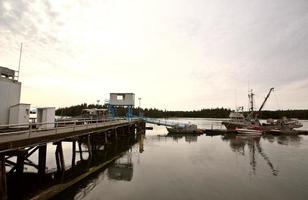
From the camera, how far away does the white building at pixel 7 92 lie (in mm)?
18734

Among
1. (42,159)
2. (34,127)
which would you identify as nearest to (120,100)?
(34,127)

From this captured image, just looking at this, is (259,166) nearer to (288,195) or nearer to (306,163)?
(306,163)

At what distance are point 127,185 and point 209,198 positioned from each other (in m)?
5.98

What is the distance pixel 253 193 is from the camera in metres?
15.5

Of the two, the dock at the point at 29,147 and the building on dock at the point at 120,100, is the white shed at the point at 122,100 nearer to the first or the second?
the building on dock at the point at 120,100

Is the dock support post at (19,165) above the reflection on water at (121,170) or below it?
above

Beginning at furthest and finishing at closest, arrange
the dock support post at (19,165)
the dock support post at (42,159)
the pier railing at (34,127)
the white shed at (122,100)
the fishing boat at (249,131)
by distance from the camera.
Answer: the fishing boat at (249,131), the white shed at (122,100), the dock support post at (19,165), the dock support post at (42,159), the pier railing at (34,127)

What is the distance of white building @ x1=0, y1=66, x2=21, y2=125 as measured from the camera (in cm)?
1873

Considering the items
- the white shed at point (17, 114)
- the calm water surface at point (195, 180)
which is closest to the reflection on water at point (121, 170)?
the calm water surface at point (195, 180)

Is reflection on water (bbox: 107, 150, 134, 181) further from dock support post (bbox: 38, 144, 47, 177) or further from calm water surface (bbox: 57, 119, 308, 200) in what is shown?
dock support post (bbox: 38, 144, 47, 177)

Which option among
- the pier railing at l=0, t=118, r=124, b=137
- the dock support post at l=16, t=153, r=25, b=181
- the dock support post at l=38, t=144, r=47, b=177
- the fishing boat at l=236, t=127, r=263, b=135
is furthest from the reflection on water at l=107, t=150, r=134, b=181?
the fishing boat at l=236, t=127, r=263, b=135

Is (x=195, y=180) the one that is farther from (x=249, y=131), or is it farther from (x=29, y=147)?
(x=249, y=131)

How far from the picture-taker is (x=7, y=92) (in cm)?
1928

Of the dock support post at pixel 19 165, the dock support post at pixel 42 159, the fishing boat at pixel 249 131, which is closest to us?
the dock support post at pixel 42 159
